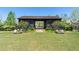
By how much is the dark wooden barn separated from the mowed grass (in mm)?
126

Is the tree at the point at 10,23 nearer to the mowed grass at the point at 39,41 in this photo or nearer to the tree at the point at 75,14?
the mowed grass at the point at 39,41

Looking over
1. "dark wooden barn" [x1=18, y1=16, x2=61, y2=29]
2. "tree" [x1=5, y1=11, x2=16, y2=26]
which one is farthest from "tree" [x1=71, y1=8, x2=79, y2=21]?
"tree" [x1=5, y1=11, x2=16, y2=26]

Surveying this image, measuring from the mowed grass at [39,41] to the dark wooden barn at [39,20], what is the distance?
0.13m

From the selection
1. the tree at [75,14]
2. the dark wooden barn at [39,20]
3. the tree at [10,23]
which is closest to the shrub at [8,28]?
the tree at [10,23]

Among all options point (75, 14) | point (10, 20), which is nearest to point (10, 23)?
point (10, 20)

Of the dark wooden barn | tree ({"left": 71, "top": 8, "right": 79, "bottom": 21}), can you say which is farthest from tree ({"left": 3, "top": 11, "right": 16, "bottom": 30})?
tree ({"left": 71, "top": 8, "right": 79, "bottom": 21})

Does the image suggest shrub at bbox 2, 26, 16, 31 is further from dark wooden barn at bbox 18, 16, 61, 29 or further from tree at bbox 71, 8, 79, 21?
tree at bbox 71, 8, 79, 21

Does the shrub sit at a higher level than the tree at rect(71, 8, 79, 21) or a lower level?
lower

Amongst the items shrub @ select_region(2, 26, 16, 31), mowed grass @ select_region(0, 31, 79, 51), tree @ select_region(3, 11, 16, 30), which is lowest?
mowed grass @ select_region(0, 31, 79, 51)

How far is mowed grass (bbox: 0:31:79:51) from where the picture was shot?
100 inches

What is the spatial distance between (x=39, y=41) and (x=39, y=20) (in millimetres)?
323

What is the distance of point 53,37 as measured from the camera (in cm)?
260

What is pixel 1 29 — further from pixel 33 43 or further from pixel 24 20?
pixel 33 43
